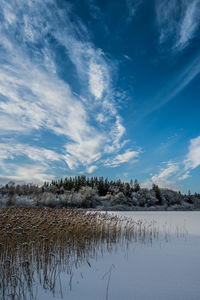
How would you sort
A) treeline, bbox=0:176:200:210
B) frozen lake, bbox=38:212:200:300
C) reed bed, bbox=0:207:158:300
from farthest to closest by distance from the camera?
treeline, bbox=0:176:200:210
reed bed, bbox=0:207:158:300
frozen lake, bbox=38:212:200:300

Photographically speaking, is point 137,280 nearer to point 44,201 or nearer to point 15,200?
point 15,200

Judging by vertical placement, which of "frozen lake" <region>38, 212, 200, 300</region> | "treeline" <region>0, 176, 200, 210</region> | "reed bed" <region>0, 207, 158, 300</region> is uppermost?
"treeline" <region>0, 176, 200, 210</region>

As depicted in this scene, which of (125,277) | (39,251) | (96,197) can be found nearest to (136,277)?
(125,277)

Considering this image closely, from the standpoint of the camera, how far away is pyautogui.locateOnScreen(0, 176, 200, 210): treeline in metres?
31.4

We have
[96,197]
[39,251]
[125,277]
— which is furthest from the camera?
[96,197]

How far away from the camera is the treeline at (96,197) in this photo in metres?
31.4

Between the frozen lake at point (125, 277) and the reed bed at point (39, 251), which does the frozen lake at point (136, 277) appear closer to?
the frozen lake at point (125, 277)

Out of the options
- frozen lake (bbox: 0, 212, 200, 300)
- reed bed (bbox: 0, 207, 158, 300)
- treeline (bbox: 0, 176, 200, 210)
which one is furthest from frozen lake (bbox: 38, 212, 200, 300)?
treeline (bbox: 0, 176, 200, 210)

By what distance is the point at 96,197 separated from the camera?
44.4m

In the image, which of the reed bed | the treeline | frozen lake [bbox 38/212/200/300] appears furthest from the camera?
the treeline

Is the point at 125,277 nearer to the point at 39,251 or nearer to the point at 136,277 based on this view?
the point at 136,277

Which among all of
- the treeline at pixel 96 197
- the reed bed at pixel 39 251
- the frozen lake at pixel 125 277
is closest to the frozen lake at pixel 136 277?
the frozen lake at pixel 125 277

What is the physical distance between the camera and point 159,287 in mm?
3436

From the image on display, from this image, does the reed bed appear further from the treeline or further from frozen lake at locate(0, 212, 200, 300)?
the treeline
